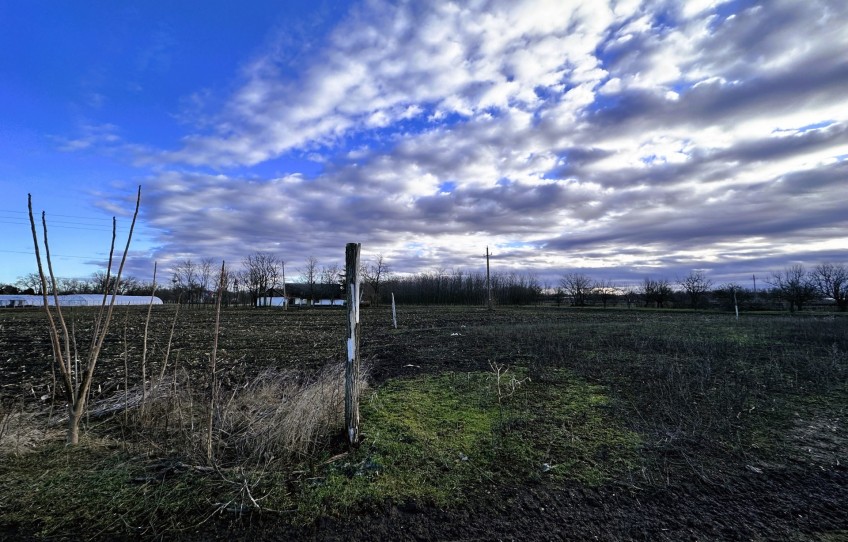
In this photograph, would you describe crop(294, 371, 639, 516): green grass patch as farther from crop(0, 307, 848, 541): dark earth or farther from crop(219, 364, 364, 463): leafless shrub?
crop(219, 364, 364, 463): leafless shrub

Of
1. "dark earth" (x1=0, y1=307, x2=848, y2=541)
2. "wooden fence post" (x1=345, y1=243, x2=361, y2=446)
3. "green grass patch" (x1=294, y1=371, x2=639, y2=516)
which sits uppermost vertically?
"wooden fence post" (x1=345, y1=243, x2=361, y2=446)

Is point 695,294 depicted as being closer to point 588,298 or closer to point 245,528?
point 588,298

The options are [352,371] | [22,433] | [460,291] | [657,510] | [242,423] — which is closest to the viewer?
[657,510]

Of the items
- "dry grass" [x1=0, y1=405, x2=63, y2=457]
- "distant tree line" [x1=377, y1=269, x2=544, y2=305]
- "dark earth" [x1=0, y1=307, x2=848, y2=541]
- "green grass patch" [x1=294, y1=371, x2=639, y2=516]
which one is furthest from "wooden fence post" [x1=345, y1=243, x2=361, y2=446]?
"distant tree line" [x1=377, y1=269, x2=544, y2=305]

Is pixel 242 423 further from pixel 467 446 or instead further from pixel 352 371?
pixel 467 446

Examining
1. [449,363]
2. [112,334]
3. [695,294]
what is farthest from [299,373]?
[695,294]

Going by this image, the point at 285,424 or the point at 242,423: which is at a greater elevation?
the point at 285,424

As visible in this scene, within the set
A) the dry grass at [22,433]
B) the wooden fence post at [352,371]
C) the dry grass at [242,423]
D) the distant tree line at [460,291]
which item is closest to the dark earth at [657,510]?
the dry grass at [242,423]

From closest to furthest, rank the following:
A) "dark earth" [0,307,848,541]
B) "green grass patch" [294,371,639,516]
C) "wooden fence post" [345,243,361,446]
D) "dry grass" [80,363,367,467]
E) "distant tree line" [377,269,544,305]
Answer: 1. "dark earth" [0,307,848,541]
2. "green grass patch" [294,371,639,516]
3. "dry grass" [80,363,367,467]
4. "wooden fence post" [345,243,361,446]
5. "distant tree line" [377,269,544,305]

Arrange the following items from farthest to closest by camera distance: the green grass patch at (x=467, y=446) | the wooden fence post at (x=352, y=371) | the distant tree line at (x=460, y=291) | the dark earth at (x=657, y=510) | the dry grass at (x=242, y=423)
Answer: the distant tree line at (x=460, y=291) < the wooden fence post at (x=352, y=371) < the dry grass at (x=242, y=423) < the green grass patch at (x=467, y=446) < the dark earth at (x=657, y=510)

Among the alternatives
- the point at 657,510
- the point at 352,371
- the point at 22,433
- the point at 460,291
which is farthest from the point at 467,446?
the point at 460,291

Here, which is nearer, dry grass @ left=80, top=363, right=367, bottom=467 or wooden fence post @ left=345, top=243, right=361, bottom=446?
dry grass @ left=80, top=363, right=367, bottom=467

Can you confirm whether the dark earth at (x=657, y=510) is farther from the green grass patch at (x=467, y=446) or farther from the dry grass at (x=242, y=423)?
the dry grass at (x=242, y=423)

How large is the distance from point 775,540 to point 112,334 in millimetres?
17902
